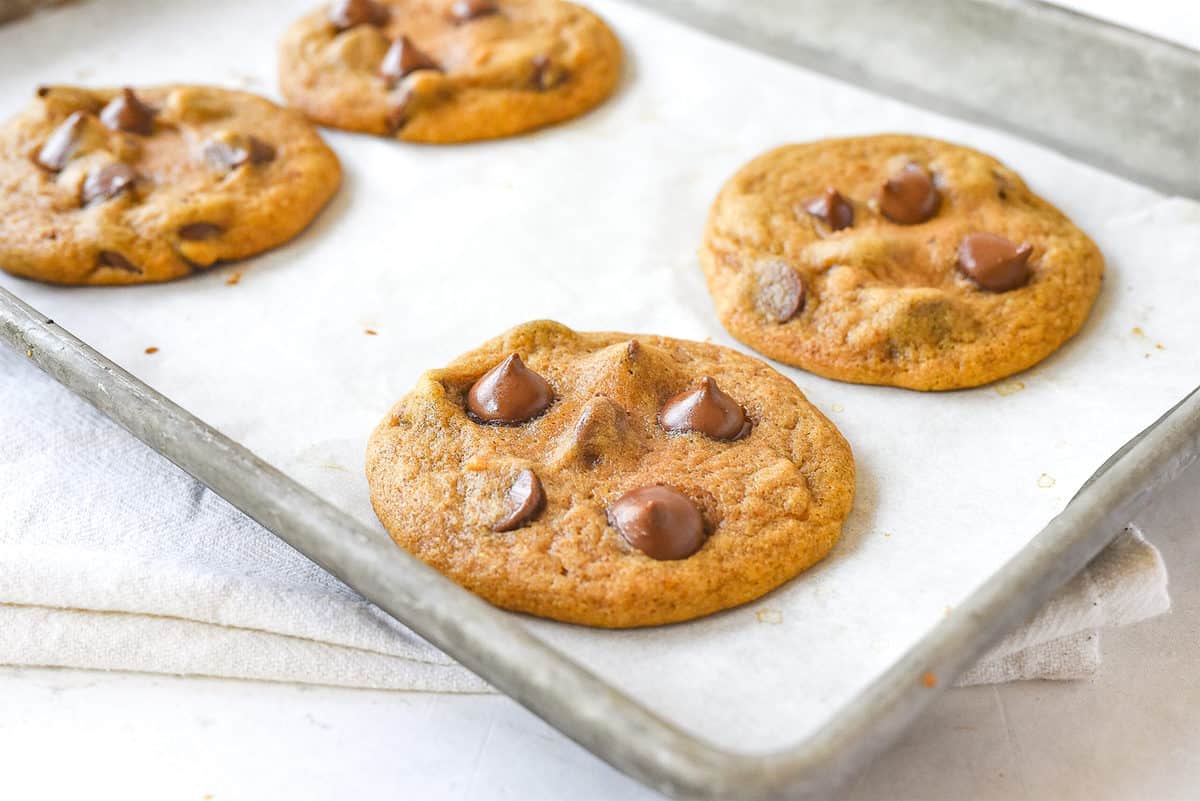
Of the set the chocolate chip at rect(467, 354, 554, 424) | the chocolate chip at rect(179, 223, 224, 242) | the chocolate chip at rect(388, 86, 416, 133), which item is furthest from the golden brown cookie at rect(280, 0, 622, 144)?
the chocolate chip at rect(467, 354, 554, 424)

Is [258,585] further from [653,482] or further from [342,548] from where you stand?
[653,482]

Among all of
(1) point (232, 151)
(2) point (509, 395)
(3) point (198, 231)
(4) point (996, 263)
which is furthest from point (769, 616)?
(1) point (232, 151)

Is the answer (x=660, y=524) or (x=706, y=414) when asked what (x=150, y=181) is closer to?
(x=706, y=414)

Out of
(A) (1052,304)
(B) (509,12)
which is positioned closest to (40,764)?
(A) (1052,304)

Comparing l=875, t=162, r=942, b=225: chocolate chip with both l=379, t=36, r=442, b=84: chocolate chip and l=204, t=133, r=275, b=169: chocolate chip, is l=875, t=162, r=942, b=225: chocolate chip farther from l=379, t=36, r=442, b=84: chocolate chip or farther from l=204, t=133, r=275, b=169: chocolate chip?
l=204, t=133, r=275, b=169: chocolate chip

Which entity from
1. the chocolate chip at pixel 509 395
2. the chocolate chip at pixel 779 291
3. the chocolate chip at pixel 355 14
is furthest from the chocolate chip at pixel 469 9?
the chocolate chip at pixel 509 395

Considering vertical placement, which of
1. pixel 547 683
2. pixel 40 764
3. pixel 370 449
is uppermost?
pixel 547 683
